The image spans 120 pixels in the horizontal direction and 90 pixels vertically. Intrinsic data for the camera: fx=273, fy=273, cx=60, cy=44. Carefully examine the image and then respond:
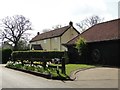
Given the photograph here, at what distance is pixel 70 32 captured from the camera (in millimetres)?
62875

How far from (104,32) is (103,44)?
326cm

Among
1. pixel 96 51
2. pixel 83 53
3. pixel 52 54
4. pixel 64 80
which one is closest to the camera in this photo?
pixel 64 80

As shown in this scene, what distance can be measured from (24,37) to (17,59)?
46.0m

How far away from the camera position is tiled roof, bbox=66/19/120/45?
32875 millimetres

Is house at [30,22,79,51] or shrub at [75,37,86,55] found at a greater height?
house at [30,22,79,51]

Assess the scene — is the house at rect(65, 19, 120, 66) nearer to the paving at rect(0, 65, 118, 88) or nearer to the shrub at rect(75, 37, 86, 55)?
the shrub at rect(75, 37, 86, 55)

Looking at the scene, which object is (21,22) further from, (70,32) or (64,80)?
(64,80)

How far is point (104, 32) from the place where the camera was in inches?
1427

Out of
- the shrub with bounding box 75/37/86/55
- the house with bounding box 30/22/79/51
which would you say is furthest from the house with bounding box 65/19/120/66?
the house with bounding box 30/22/79/51

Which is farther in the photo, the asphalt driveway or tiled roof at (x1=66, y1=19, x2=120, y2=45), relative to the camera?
tiled roof at (x1=66, y1=19, x2=120, y2=45)

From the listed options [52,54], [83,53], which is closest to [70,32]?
[52,54]

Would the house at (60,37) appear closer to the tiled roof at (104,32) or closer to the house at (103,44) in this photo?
the tiled roof at (104,32)

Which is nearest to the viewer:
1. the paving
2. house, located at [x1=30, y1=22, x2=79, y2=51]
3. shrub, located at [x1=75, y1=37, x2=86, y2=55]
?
the paving

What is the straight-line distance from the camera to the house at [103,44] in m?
31.5
